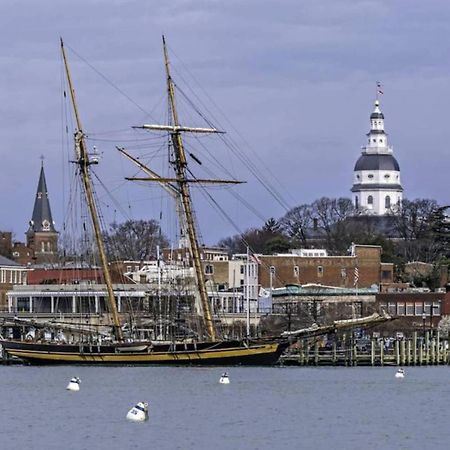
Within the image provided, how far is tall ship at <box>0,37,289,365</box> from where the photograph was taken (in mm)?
112688

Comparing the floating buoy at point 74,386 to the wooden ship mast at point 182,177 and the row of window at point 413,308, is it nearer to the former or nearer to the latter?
the wooden ship mast at point 182,177

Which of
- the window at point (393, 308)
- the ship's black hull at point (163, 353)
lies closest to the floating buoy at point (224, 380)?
the ship's black hull at point (163, 353)

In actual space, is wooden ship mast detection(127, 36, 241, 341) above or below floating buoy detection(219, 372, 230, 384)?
above

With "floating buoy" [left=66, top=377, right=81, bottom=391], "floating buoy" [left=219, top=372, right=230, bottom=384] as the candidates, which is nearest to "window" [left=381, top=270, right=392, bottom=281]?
"floating buoy" [left=219, top=372, right=230, bottom=384]

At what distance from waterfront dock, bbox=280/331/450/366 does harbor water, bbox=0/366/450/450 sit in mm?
8165

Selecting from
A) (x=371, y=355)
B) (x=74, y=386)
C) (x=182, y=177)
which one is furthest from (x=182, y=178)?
(x=74, y=386)

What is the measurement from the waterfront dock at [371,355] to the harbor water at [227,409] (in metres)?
8.17

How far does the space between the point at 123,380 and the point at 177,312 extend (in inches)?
1080

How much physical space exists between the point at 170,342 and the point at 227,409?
115 feet

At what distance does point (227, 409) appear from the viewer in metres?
80.0

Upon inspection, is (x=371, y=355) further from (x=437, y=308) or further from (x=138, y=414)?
(x=138, y=414)

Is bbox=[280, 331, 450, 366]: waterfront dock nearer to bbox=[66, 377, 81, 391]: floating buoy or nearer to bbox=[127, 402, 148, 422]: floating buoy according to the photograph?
bbox=[66, 377, 81, 391]: floating buoy

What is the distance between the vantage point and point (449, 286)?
160 m

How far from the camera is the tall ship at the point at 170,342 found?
113 m
